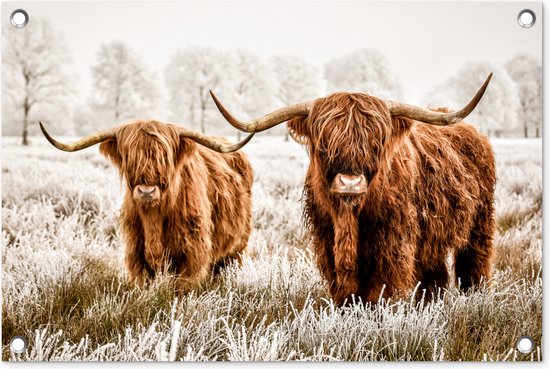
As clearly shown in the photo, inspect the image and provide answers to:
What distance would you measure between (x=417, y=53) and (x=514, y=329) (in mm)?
1871

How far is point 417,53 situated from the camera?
3.70 m

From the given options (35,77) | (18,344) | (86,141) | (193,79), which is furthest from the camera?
(193,79)

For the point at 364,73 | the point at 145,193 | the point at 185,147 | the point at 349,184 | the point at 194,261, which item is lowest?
the point at 194,261

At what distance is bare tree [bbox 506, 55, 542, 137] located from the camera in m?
Result: 3.62

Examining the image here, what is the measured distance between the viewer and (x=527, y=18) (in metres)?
3.61

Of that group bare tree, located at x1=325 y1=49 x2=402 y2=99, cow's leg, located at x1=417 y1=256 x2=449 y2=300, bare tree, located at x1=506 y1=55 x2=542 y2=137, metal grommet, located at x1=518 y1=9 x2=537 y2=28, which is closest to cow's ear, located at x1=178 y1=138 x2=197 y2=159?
bare tree, located at x1=325 y1=49 x2=402 y2=99

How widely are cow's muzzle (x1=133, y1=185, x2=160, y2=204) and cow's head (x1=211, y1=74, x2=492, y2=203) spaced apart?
75cm

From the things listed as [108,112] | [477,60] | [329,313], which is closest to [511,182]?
[477,60]

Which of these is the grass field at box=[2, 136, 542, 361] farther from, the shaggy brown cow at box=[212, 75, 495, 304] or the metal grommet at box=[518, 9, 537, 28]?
the metal grommet at box=[518, 9, 537, 28]

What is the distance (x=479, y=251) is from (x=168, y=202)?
2.23m

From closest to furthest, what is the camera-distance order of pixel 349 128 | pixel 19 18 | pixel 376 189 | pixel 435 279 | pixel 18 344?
1. pixel 349 128
2. pixel 376 189
3. pixel 18 344
4. pixel 19 18
5. pixel 435 279

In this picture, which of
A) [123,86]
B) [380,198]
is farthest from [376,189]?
[123,86]

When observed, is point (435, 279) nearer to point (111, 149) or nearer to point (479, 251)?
point (479, 251)

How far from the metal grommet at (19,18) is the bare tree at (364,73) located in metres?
2.03
